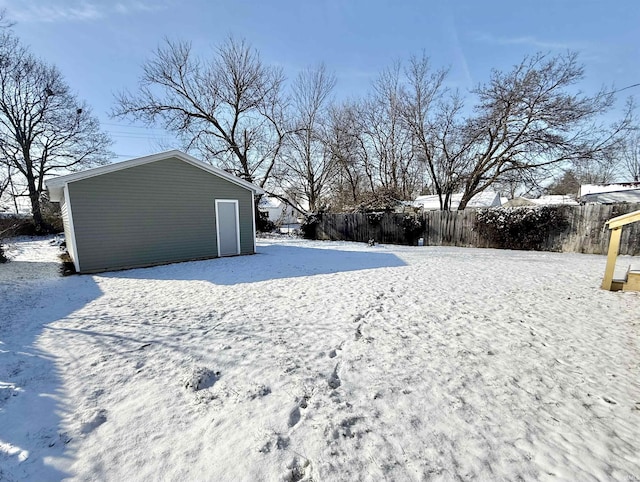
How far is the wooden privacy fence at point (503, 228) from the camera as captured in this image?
9.19 metres

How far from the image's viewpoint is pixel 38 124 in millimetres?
18438

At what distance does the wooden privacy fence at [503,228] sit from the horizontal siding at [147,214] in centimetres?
718

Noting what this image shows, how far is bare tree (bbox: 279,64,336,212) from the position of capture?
18.8 meters

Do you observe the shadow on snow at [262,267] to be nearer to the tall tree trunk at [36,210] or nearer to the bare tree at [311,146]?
the bare tree at [311,146]

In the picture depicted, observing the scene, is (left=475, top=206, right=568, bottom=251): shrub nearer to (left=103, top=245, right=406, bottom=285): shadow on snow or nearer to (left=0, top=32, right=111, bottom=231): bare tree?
(left=103, top=245, right=406, bottom=285): shadow on snow

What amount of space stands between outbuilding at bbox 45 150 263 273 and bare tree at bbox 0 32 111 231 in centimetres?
1513

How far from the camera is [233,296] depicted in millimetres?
5207

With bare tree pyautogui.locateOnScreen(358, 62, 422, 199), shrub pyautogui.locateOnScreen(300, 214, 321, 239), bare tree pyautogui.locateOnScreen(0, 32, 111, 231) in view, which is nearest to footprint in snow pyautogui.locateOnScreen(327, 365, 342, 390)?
shrub pyautogui.locateOnScreen(300, 214, 321, 239)

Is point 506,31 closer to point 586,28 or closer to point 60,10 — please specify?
point 586,28

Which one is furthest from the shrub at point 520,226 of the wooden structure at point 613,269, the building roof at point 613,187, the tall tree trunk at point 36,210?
the tall tree trunk at point 36,210

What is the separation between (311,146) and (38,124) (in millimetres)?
18156

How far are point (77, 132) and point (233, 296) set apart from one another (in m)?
23.0

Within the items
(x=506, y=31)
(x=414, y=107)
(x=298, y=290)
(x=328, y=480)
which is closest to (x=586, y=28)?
(x=506, y=31)

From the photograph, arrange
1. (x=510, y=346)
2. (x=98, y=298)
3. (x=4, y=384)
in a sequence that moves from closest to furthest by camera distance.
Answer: (x=4, y=384), (x=510, y=346), (x=98, y=298)
